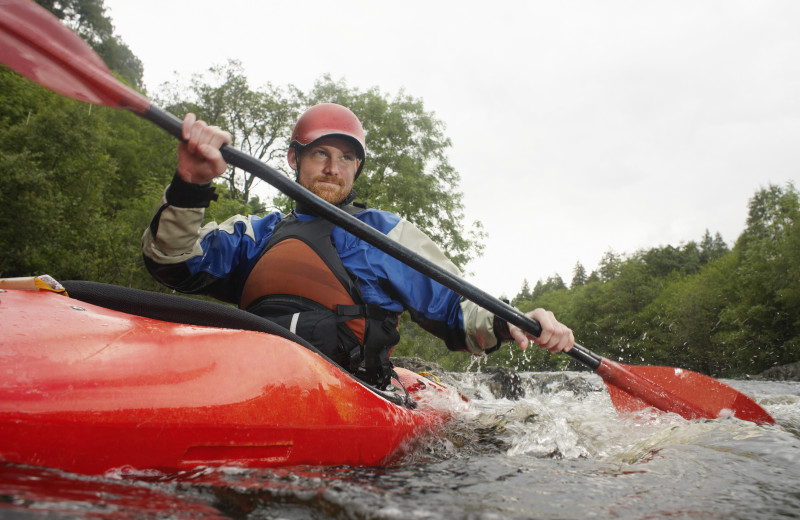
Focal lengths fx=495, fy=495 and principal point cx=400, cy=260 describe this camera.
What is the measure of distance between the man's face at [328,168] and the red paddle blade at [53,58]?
3.66 feet

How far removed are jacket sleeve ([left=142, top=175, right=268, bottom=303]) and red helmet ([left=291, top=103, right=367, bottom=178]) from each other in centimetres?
62

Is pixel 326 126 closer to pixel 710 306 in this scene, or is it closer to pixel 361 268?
pixel 361 268

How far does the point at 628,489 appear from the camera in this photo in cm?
154

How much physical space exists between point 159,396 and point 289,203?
12.4 m

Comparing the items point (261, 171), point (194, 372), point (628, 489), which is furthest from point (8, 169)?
point (628, 489)

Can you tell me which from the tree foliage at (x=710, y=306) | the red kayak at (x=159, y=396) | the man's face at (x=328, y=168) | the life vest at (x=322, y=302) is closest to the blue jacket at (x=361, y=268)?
the life vest at (x=322, y=302)

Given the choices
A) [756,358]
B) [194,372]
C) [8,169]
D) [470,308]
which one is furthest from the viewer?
[756,358]

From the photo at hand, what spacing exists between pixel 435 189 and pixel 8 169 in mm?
11665

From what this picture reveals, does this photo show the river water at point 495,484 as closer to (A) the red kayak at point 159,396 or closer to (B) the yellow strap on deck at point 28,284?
(A) the red kayak at point 159,396

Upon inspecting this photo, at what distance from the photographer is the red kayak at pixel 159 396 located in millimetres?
1105


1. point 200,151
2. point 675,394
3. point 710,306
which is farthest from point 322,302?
point 710,306

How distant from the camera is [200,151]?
2.01 metres

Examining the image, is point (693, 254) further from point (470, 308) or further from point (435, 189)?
point (470, 308)

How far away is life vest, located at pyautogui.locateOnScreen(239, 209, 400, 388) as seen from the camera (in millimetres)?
2389
